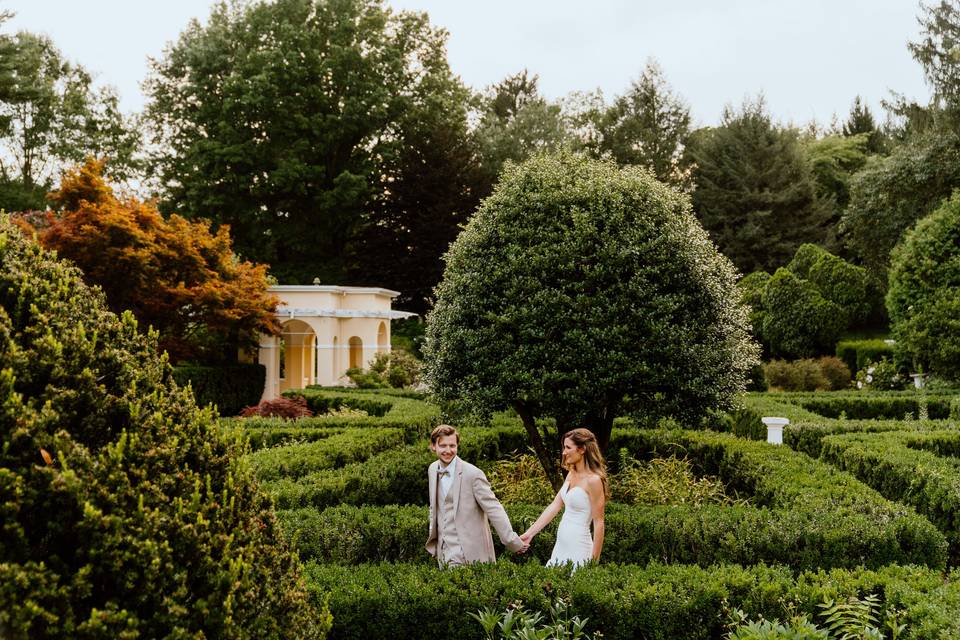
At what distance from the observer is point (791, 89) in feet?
133

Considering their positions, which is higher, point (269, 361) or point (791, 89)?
point (791, 89)

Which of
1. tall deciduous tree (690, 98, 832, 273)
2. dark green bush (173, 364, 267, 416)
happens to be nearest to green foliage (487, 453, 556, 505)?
dark green bush (173, 364, 267, 416)

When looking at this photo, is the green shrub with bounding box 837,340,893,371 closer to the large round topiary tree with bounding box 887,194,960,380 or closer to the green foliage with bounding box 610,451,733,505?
the large round topiary tree with bounding box 887,194,960,380

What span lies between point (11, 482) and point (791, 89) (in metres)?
44.9

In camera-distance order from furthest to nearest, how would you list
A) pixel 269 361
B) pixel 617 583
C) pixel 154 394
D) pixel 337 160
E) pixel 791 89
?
pixel 791 89 → pixel 337 160 → pixel 269 361 → pixel 617 583 → pixel 154 394

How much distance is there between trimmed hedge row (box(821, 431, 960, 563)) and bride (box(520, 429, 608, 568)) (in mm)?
3655

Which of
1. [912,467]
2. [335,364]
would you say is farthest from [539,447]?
[335,364]

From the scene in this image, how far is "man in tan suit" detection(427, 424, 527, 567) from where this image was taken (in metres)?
4.95

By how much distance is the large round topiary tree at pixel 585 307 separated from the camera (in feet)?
22.5

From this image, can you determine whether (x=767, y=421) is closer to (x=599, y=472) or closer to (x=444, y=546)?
(x=599, y=472)

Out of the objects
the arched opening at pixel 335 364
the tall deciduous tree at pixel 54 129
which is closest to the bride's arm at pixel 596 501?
the arched opening at pixel 335 364

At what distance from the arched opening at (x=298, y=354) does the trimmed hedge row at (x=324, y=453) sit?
16245 mm

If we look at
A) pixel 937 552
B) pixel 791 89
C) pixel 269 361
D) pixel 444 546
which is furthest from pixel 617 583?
pixel 791 89

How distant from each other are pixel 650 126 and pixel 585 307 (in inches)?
1374
